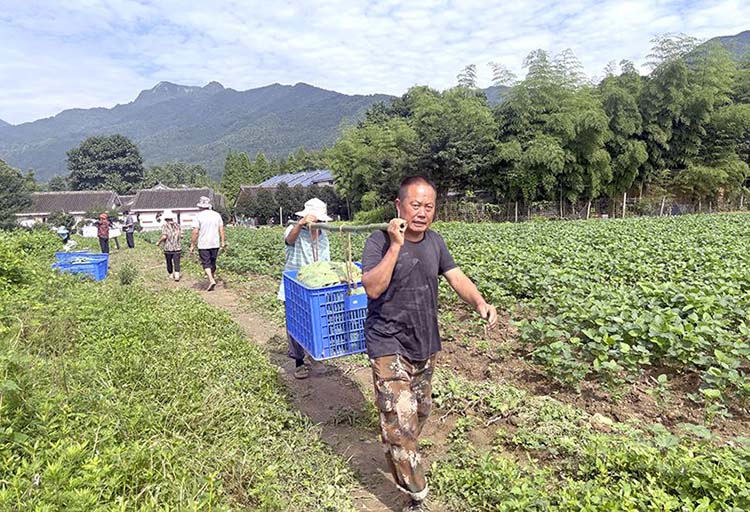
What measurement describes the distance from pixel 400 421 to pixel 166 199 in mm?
63747

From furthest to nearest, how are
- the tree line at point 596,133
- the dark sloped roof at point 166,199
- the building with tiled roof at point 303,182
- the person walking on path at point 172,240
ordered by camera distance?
1. the dark sloped roof at point 166,199
2. the building with tiled roof at point 303,182
3. the tree line at point 596,133
4. the person walking on path at point 172,240

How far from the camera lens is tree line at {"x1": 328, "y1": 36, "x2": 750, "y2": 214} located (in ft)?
74.7

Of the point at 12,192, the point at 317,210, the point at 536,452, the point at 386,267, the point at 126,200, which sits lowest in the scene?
the point at 536,452

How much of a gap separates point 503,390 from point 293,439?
1.65 metres

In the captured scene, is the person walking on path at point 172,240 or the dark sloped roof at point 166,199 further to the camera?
the dark sloped roof at point 166,199

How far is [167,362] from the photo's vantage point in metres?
3.93

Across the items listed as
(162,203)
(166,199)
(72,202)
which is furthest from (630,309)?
(72,202)

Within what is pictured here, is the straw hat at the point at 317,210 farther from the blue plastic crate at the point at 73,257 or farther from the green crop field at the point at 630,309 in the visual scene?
the blue plastic crate at the point at 73,257

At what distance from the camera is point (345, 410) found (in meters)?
3.84

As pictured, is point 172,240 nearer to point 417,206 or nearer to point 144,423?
point 144,423

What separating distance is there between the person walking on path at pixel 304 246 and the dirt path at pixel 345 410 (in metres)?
0.20

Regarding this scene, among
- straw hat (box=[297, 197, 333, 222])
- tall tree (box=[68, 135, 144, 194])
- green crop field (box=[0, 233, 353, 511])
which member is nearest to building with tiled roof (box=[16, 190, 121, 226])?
tall tree (box=[68, 135, 144, 194])

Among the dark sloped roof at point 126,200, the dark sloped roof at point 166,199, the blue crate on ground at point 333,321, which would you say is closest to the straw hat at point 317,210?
the blue crate on ground at point 333,321

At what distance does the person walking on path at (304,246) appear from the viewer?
4512mm
